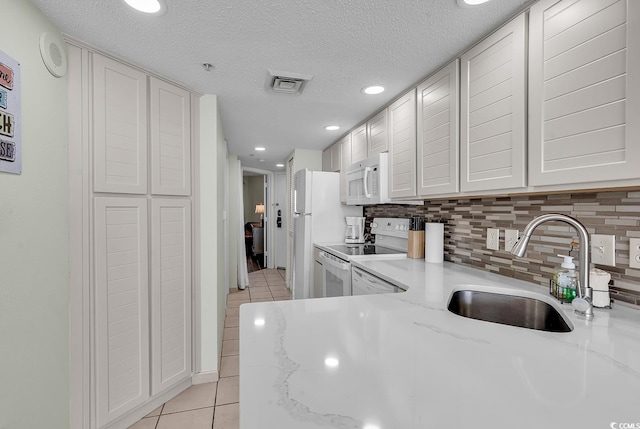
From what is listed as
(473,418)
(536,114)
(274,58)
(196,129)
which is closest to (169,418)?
(196,129)

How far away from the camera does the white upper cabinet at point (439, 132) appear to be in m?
1.72

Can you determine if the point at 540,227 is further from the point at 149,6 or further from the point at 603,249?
the point at 149,6

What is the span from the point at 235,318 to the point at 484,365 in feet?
11.0

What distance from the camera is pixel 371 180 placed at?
2.64m

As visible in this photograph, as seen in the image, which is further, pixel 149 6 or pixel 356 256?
pixel 356 256

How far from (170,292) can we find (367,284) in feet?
4.41

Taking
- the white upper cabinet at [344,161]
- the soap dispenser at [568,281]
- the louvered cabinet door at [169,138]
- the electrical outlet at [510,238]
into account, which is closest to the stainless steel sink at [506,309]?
the soap dispenser at [568,281]

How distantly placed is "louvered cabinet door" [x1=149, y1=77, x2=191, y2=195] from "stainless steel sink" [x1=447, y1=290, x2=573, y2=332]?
6.09 feet

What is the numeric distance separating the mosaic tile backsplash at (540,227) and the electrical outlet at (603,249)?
2 cm

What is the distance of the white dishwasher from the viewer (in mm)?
1756

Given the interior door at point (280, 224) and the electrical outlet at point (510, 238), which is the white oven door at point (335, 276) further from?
the interior door at point (280, 224)

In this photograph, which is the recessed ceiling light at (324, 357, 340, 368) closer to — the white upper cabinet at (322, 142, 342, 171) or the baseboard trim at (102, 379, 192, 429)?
the baseboard trim at (102, 379, 192, 429)

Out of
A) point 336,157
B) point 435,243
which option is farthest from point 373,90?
point 336,157

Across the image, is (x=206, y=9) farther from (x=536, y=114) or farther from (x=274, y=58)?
(x=536, y=114)
